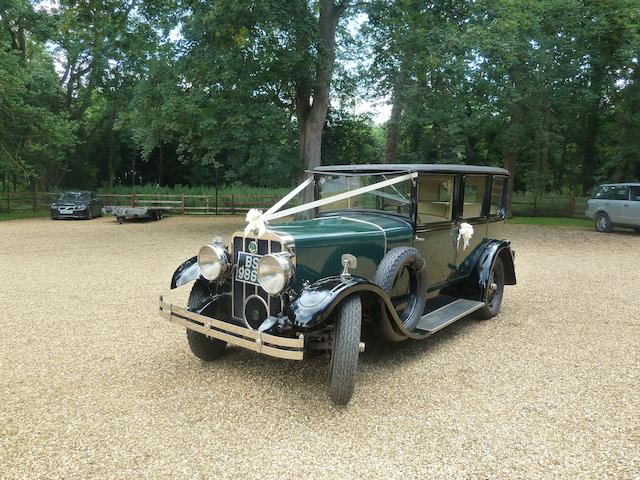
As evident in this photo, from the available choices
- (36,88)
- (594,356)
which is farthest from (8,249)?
(36,88)

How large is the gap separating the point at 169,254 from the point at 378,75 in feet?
28.4

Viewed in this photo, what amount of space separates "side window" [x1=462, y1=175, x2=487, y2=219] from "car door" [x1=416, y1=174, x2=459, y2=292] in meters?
0.29

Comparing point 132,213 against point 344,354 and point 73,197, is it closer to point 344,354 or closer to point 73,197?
point 73,197

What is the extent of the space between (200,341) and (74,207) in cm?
1776

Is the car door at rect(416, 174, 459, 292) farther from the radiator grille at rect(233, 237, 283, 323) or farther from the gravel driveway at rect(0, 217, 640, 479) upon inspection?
the radiator grille at rect(233, 237, 283, 323)

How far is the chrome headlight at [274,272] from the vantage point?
3518 mm

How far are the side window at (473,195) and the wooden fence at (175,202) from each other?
17834 millimetres

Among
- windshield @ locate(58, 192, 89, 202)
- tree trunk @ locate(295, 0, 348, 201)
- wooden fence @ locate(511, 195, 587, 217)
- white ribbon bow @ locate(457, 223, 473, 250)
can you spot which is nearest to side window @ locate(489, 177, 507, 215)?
white ribbon bow @ locate(457, 223, 473, 250)

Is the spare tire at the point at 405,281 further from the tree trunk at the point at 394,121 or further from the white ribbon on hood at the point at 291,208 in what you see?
the tree trunk at the point at 394,121

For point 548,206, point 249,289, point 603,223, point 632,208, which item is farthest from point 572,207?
point 249,289

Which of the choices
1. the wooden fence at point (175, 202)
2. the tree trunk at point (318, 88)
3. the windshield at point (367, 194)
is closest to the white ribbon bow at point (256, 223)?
the windshield at point (367, 194)

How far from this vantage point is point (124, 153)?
35.6 meters

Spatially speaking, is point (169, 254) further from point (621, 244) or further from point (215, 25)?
point (621, 244)

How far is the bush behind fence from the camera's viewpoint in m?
21.6
